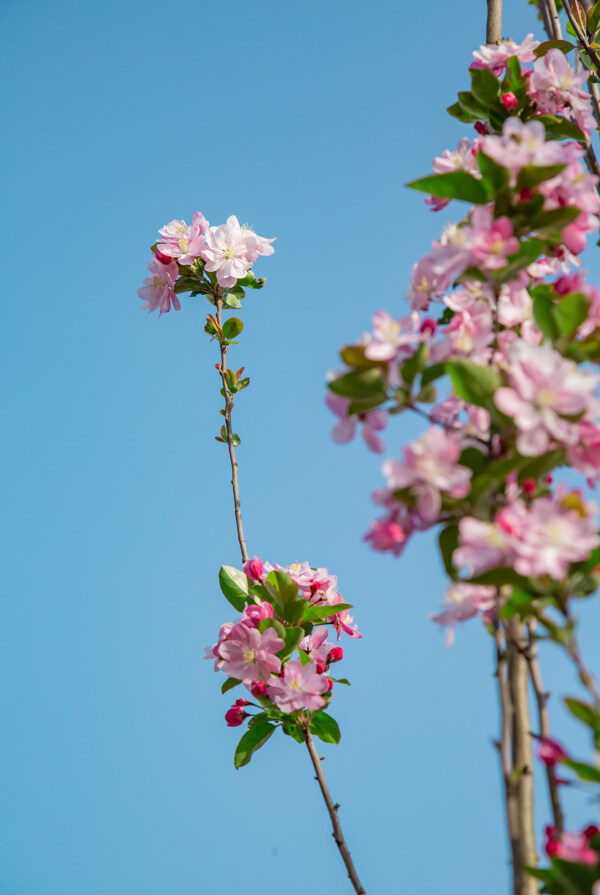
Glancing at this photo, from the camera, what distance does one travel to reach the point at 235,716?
1.64m

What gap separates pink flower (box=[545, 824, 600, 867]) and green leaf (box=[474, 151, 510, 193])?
742mm

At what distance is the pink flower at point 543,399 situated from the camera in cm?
80

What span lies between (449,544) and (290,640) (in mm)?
765

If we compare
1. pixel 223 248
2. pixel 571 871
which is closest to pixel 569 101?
pixel 223 248

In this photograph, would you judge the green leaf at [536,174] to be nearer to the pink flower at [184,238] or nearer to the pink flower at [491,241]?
the pink flower at [491,241]

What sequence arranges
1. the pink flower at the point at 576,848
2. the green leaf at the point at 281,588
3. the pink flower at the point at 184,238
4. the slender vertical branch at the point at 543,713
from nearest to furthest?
1. the pink flower at the point at 576,848
2. the slender vertical branch at the point at 543,713
3. the green leaf at the point at 281,588
4. the pink flower at the point at 184,238

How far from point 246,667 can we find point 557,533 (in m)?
0.91

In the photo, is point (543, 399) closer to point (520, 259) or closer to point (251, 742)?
point (520, 259)

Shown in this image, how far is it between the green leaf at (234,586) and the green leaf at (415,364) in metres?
0.89

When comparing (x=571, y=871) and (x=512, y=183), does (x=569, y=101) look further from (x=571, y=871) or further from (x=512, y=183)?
(x=571, y=871)

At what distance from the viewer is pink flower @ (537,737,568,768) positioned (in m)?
0.80

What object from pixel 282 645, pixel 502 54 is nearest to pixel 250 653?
pixel 282 645

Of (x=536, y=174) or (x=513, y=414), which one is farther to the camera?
(x=536, y=174)

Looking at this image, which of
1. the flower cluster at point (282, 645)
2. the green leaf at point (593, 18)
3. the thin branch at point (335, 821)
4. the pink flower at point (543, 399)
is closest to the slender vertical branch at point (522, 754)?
the pink flower at point (543, 399)
